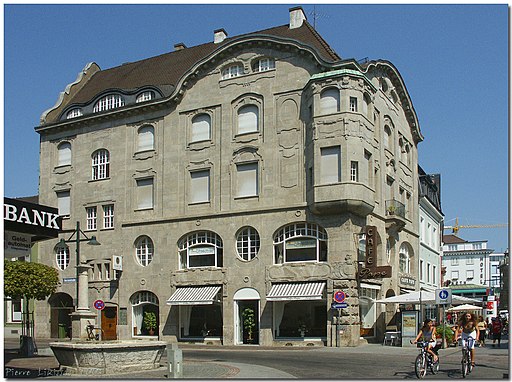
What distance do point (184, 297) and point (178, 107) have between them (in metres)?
11.6

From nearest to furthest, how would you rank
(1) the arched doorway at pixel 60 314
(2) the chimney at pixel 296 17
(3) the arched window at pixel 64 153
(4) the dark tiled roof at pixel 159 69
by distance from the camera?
(4) the dark tiled roof at pixel 159 69, (2) the chimney at pixel 296 17, (1) the arched doorway at pixel 60 314, (3) the arched window at pixel 64 153

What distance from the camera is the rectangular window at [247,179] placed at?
137ft

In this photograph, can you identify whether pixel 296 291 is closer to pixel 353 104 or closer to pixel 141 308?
pixel 353 104

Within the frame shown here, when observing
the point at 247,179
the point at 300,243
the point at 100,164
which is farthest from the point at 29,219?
the point at 100,164

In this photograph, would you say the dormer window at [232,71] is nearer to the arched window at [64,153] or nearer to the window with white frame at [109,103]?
the window with white frame at [109,103]

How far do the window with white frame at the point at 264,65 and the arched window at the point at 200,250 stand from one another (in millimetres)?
9786

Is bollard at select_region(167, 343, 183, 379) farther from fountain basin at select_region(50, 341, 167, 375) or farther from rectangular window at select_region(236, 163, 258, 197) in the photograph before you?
rectangular window at select_region(236, 163, 258, 197)

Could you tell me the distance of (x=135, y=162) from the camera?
4634 cm

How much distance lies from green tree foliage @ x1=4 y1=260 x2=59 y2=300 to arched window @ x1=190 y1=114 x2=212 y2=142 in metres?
11.6

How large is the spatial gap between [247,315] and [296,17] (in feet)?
60.6

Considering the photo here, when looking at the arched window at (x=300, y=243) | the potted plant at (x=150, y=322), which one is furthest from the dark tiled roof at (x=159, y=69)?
the potted plant at (x=150, y=322)

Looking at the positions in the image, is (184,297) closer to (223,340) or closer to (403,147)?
(223,340)

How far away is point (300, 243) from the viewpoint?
39812 millimetres

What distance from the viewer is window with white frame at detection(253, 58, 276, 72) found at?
4228cm
